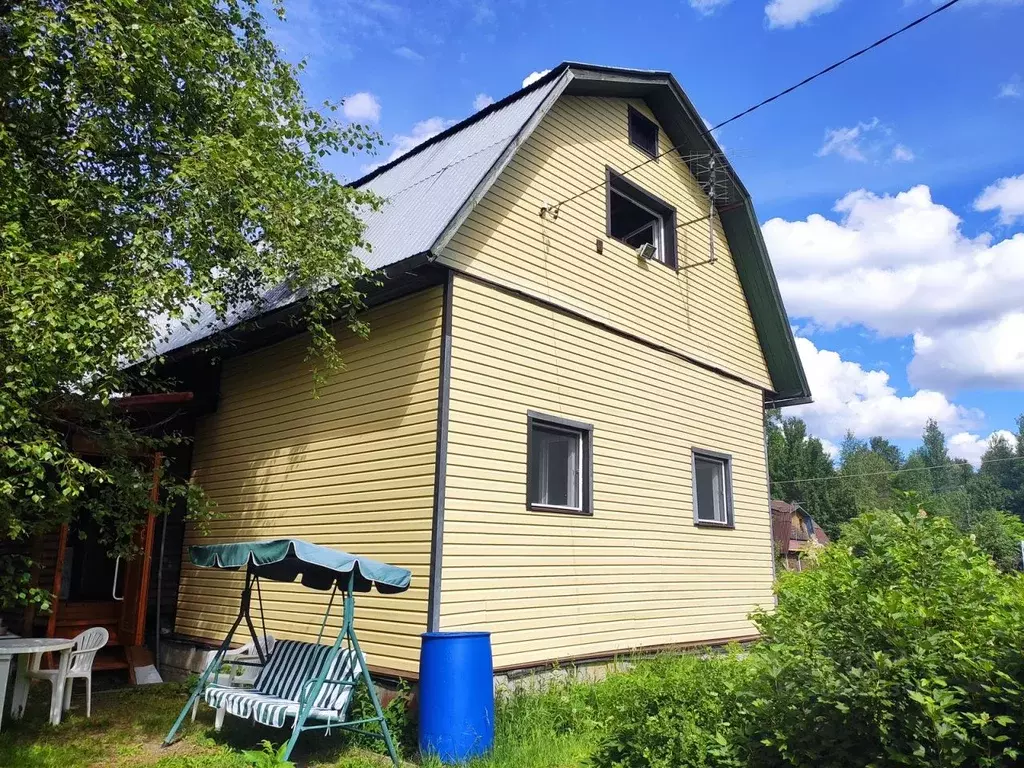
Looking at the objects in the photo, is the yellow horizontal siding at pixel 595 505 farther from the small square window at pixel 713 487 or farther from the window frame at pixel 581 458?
the small square window at pixel 713 487

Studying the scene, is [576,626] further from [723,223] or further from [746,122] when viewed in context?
[723,223]

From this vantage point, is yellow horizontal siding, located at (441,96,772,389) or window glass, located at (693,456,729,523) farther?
window glass, located at (693,456,729,523)

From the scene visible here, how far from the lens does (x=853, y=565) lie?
4.50 m

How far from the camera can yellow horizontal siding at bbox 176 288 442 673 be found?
7590 millimetres

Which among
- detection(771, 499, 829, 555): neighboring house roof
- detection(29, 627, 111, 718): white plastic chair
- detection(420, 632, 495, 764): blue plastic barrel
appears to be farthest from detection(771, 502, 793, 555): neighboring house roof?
detection(29, 627, 111, 718): white plastic chair

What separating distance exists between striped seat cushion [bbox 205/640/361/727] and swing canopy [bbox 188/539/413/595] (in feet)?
2.19

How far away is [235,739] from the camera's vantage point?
22.6 ft

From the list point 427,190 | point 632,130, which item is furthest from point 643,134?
point 427,190

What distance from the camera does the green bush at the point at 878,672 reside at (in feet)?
11.6

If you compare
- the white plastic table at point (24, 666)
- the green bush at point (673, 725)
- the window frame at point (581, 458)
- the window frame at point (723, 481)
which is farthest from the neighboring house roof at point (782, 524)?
the white plastic table at point (24, 666)

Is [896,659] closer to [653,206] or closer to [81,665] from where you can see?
[81,665]

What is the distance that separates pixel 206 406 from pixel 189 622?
298cm

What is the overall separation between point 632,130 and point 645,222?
4.65 feet

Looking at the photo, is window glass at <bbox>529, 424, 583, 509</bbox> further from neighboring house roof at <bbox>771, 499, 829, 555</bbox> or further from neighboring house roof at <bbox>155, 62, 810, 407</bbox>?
neighboring house roof at <bbox>771, 499, 829, 555</bbox>
